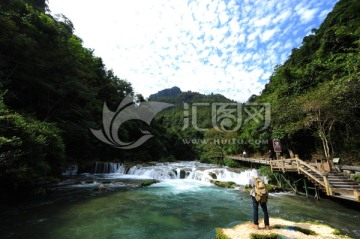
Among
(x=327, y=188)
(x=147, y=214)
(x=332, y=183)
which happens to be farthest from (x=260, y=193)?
(x=332, y=183)

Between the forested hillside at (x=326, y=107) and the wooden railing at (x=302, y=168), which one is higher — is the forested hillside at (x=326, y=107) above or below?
above

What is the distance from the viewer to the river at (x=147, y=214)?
7.15 meters

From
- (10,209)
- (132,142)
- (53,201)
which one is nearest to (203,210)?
(53,201)

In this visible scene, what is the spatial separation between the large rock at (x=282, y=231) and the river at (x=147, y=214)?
3.61 ft

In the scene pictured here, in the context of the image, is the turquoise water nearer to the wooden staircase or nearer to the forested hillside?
the wooden staircase

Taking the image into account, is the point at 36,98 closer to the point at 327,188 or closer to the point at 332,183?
the point at 327,188

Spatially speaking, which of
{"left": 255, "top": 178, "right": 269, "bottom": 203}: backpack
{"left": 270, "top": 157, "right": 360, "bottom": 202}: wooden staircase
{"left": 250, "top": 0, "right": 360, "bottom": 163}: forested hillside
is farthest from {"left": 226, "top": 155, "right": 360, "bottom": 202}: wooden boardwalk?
{"left": 255, "top": 178, "right": 269, "bottom": 203}: backpack

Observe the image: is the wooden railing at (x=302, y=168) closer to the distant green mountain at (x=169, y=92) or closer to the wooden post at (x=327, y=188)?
the wooden post at (x=327, y=188)

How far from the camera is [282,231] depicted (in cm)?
614

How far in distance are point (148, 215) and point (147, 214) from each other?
0.51ft

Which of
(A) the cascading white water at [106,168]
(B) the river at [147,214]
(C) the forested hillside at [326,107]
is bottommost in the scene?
(B) the river at [147,214]

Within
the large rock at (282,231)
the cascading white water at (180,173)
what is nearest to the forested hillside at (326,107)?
the cascading white water at (180,173)

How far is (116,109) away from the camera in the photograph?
41.0 meters

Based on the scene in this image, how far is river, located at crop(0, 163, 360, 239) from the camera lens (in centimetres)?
715
